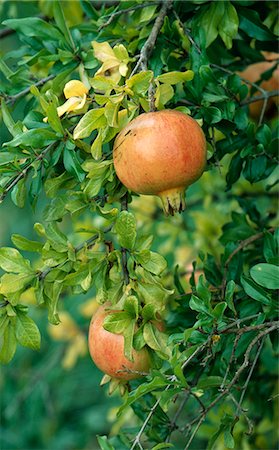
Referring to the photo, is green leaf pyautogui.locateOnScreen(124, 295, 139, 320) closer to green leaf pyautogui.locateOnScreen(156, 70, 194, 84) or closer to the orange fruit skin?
the orange fruit skin

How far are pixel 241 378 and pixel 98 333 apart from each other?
43 cm

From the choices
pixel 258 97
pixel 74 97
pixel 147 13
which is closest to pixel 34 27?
pixel 147 13

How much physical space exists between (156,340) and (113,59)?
389mm

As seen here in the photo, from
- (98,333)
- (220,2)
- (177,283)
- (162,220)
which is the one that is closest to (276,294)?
(177,283)

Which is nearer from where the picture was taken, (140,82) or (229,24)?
(140,82)

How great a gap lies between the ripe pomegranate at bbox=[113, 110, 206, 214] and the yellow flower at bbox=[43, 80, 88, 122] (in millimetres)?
76

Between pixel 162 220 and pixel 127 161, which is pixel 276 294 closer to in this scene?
pixel 127 161

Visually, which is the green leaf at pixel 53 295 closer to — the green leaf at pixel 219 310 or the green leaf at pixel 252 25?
the green leaf at pixel 219 310

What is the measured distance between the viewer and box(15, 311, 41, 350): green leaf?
114cm

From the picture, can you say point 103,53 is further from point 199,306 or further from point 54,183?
point 199,306

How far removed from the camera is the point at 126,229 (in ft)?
3.53

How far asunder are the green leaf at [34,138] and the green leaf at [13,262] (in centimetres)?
15

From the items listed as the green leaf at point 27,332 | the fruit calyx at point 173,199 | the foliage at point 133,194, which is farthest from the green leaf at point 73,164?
the green leaf at point 27,332

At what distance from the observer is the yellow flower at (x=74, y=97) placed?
1.08m
